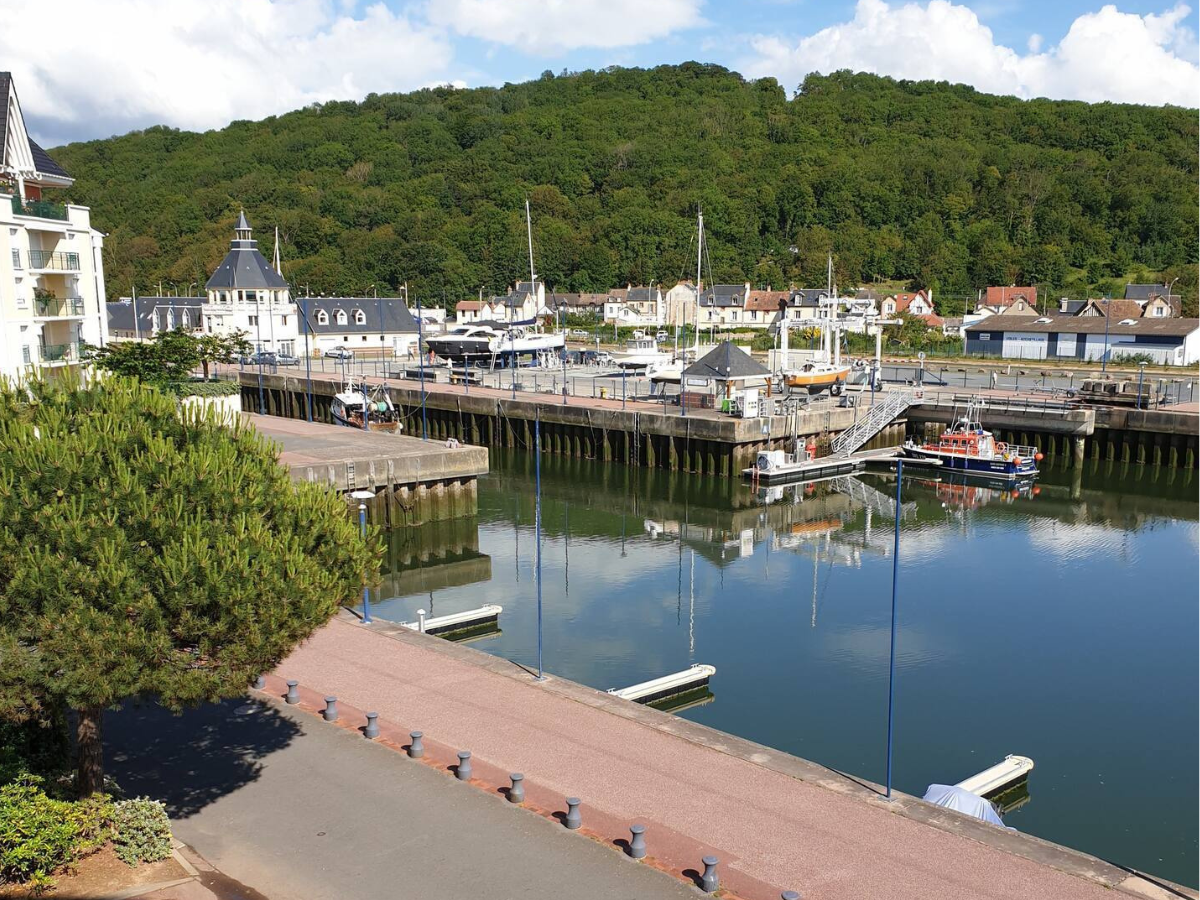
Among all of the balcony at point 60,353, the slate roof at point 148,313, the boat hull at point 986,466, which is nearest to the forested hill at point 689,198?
the slate roof at point 148,313

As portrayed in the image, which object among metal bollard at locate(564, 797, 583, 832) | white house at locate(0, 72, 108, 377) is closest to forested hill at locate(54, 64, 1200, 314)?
white house at locate(0, 72, 108, 377)

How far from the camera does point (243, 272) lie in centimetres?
9206

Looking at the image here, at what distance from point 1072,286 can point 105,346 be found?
404ft

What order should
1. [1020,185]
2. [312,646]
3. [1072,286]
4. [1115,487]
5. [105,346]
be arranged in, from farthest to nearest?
[1020,185] < [1072,286] < [1115,487] < [105,346] < [312,646]

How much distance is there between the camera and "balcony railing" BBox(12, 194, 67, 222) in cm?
3341

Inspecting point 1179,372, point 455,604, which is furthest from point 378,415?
point 1179,372

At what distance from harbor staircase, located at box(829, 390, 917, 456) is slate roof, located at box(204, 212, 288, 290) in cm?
6034

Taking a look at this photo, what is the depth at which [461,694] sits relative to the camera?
701 inches

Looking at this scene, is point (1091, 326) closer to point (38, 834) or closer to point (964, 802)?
point (964, 802)

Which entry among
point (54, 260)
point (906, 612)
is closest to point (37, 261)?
point (54, 260)

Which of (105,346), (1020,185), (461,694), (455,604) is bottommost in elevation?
(455,604)

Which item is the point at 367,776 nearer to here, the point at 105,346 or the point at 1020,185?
the point at 105,346

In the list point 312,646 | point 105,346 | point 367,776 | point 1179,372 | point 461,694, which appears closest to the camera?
point 367,776

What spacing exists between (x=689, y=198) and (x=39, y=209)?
5210 inches
